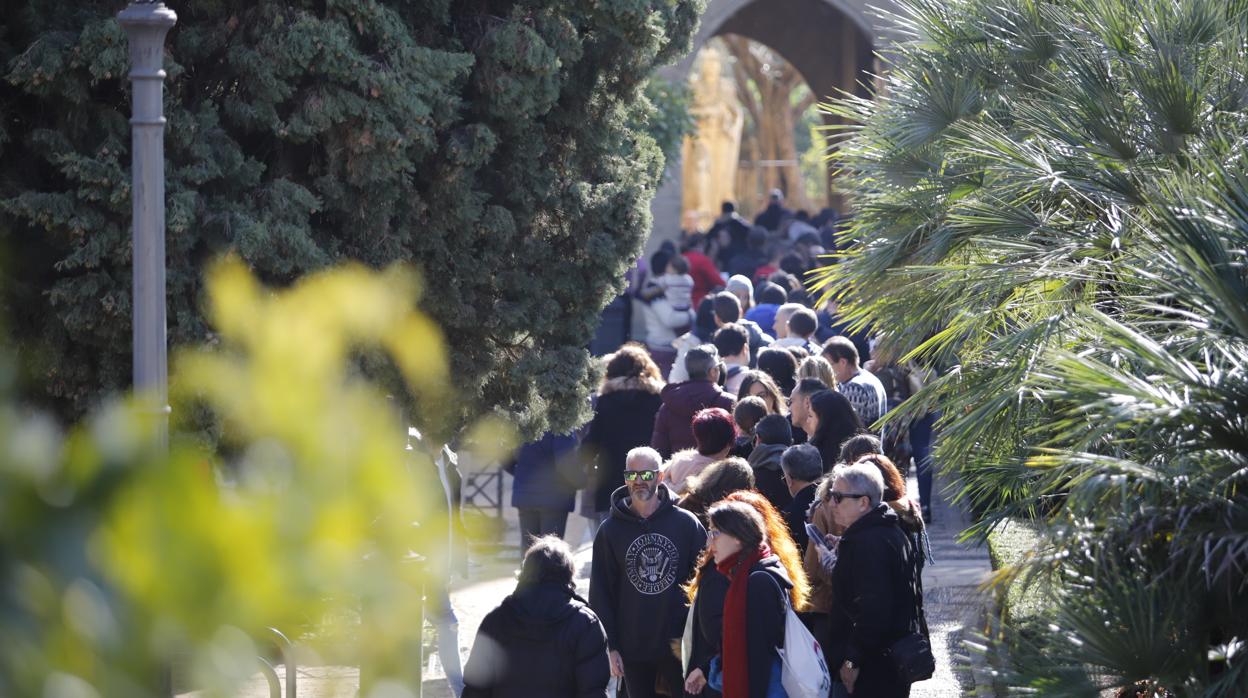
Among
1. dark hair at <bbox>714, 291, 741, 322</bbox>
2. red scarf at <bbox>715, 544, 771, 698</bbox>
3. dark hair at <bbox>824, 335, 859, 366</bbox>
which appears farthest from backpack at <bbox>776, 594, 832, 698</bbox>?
dark hair at <bbox>714, 291, 741, 322</bbox>

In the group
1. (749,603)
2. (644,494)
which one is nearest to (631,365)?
(644,494)

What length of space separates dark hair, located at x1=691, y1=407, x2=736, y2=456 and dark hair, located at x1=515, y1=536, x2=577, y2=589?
6.99 feet

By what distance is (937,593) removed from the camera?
34.0ft

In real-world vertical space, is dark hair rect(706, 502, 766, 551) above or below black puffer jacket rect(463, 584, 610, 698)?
above

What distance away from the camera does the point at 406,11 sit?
318 inches

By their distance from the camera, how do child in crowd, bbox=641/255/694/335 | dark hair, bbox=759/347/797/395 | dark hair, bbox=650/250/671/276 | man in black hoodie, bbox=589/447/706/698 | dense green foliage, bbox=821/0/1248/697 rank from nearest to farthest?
dense green foliage, bbox=821/0/1248/697, man in black hoodie, bbox=589/447/706/698, dark hair, bbox=759/347/797/395, child in crowd, bbox=641/255/694/335, dark hair, bbox=650/250/671/276

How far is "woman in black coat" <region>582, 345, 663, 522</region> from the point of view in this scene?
9781 millimetres

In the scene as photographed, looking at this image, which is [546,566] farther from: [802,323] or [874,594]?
[802,323]

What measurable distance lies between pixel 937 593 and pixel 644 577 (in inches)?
167

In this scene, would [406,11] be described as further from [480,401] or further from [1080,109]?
[1080,109]

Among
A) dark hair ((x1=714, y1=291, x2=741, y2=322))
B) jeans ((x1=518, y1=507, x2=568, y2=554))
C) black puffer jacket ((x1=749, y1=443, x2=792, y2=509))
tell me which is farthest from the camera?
dark hair ((x1=714, y1=291, x2=741, y2=322))

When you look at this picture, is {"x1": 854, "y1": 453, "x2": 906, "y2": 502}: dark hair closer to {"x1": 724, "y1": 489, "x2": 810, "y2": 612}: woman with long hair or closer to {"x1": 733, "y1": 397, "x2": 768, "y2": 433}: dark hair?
{"x1": 724, "y1": 489, "x2": 810, "y2": 612}: woman with long hair

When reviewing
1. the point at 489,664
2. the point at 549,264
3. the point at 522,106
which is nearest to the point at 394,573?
the point at 489,664

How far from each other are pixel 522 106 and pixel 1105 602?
4.62 metres
